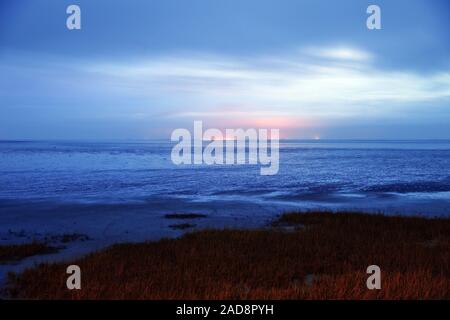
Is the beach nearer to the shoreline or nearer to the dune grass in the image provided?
the shoreline

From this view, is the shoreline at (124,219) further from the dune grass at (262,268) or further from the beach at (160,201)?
the dune grass at (262,268)

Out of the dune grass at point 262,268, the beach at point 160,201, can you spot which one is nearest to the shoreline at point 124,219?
the beach at point 160,201

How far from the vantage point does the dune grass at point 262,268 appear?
755 cm

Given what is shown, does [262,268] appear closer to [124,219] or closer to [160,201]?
[124,219]

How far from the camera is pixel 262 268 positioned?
9.30 metres

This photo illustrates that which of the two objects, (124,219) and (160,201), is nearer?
(124,219)

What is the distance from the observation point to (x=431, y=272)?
8.98 m

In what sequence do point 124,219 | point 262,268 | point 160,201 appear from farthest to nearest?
point 160,201, point 124,219, point 262,268

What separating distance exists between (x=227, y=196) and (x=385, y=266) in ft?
59.7

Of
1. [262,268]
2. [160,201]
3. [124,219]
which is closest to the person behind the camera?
[262,268]

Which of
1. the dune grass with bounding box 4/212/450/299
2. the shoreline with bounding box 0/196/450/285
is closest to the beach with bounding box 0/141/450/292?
the shoreline with bounding box 0/196/450/285

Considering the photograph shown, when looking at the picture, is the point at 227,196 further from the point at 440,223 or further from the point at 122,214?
the point at 440,223

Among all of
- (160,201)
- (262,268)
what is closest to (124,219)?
(160,201)
